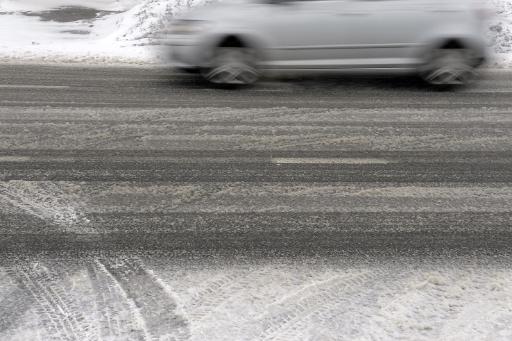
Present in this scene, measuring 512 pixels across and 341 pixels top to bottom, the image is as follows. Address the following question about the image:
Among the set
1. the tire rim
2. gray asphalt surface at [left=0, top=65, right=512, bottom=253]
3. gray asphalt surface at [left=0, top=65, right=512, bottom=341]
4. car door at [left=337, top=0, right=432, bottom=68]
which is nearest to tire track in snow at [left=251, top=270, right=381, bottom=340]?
gray asphalt surface at [left=0, top=65, right=512, bottom=341]

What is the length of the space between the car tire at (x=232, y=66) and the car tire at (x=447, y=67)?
2.56 meters

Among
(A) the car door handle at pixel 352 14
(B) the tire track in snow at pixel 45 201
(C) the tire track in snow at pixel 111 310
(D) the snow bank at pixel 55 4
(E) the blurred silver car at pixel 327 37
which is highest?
(D) the snow bank at pixel 55 4

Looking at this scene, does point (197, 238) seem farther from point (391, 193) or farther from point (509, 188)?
point (509, 188)

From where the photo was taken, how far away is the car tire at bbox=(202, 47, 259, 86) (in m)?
9.10

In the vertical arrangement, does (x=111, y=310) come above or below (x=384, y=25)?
below

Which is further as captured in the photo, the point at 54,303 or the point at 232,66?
the point at 232,66

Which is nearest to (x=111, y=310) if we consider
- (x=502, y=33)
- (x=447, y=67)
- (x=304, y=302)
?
(x=304, y=302)

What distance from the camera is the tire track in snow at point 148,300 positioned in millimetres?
3264

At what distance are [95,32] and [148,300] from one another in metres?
13.8

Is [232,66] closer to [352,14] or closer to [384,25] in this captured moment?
[352,14]

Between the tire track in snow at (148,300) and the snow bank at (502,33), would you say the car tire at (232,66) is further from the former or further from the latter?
the tire track in snow at (148,300)

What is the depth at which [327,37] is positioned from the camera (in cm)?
909

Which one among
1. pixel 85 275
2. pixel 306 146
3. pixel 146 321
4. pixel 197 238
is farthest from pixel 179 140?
pixel 146 321

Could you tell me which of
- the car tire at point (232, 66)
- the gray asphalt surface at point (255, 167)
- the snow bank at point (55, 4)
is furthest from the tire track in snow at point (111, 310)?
the snow bank at point (55, 4)
